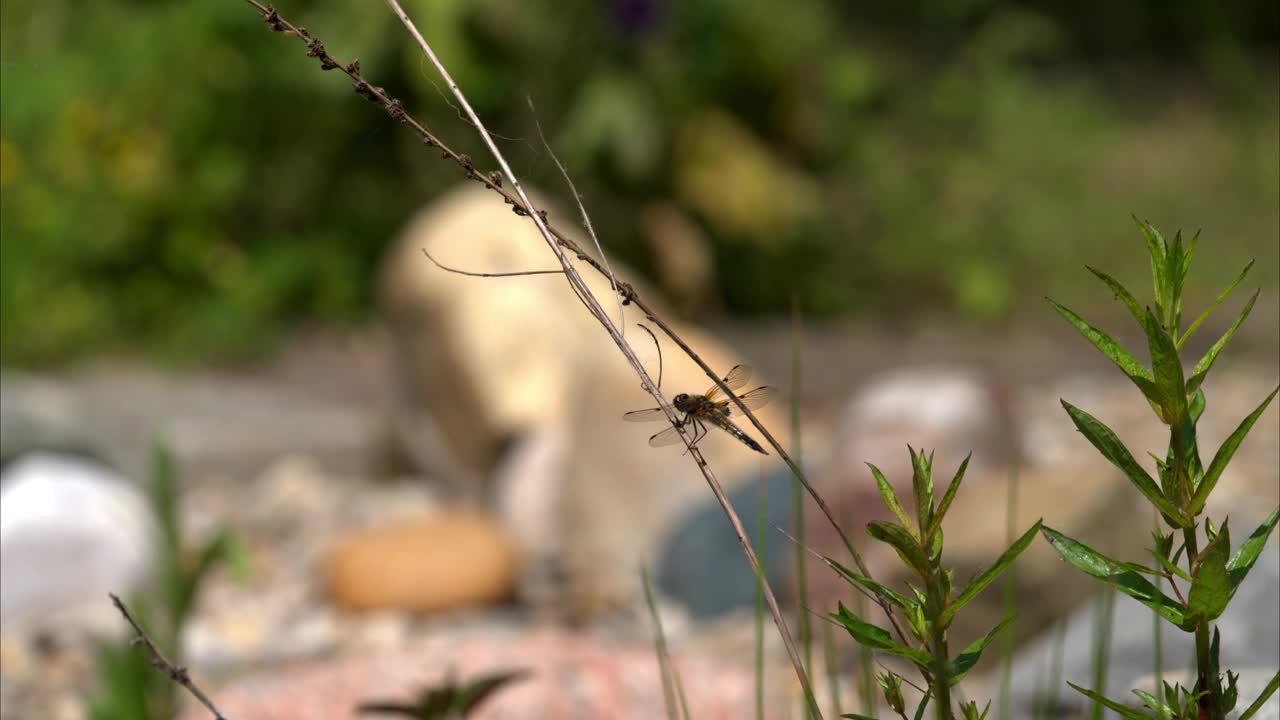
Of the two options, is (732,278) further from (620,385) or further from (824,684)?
(824,684)

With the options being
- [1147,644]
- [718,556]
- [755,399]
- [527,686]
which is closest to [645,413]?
[527,686]

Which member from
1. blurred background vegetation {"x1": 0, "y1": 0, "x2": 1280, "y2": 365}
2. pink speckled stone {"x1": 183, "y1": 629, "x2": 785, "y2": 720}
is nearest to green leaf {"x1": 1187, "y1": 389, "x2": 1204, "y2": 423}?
pink speckled stone {"x1": 183, "y1": 629, "x2": 785, "y2": 720}

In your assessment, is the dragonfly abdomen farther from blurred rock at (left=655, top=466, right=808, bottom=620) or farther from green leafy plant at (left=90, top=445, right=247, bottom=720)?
blurred rock at (left=655, top=466, right=808, bottom=620)

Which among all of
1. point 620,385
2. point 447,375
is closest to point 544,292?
point 447,375

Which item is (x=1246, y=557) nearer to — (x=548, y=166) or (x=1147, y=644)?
(x=1147, y=644)

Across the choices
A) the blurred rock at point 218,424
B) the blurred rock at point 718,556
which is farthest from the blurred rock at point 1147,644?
the blurred rock at point 218,424
